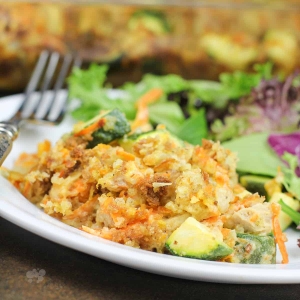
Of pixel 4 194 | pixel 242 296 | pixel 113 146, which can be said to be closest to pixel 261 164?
pixel 113 146

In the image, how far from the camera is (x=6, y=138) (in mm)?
2516

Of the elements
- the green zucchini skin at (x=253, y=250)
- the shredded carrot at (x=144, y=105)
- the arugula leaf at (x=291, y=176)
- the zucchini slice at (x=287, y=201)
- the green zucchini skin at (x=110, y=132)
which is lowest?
the shredded carrot at (x=144, y=105)

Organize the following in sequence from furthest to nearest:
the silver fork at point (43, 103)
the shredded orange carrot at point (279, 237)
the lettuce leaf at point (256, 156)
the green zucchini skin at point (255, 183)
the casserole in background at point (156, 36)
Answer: the casserole in background at point (156, 36)
the silver fork at point (43, 103)
the lettuce leaf at point (256, 156)
the green zucchini skin at point (255, 183)
the shredded orange carrot at point (279, 237)

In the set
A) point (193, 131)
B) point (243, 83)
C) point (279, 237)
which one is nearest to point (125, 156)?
point (279, 237)

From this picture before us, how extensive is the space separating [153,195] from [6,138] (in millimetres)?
835

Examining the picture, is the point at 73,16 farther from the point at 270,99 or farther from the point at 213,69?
the point at 270,99

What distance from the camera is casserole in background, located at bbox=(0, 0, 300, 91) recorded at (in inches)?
198

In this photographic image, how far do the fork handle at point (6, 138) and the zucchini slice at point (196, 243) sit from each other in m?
0.91

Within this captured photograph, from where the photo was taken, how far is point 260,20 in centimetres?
559

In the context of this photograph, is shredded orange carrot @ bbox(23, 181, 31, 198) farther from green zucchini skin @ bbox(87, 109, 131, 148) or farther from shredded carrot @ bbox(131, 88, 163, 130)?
shredded carrot @ bbox(131, 88, 163, 130)

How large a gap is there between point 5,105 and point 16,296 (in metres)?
2.04

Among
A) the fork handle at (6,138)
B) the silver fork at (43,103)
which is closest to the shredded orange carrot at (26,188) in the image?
the fork handle at (6,138)

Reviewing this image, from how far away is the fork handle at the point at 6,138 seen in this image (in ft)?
7.81

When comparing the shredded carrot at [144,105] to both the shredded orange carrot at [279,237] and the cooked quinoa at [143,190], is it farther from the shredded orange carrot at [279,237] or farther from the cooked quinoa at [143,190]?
the shredded orange carrot at [279,237]
